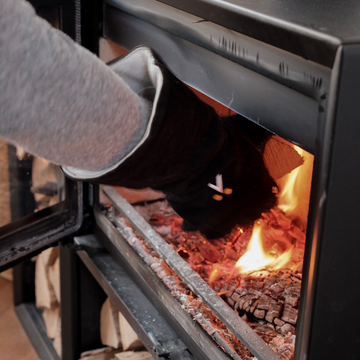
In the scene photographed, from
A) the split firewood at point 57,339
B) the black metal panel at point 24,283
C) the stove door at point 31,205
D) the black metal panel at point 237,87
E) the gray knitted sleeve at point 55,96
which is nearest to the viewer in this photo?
the gray knitted sleeve at point 55,96

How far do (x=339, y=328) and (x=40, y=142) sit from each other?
1.26ft

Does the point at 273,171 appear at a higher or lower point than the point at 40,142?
lower

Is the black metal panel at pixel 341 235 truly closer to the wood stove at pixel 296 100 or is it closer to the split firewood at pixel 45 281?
the wood stove at pixel 296 100

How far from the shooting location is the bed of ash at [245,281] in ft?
2.68

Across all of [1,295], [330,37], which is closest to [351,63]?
[330,37]

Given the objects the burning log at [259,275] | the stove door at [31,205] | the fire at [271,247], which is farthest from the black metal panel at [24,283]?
the fire at [271,247]

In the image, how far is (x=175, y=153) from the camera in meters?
0.63

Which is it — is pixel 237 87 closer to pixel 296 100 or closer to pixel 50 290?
pixel 296 100

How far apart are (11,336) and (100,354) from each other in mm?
528

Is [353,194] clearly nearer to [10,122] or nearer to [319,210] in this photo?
[319,210]

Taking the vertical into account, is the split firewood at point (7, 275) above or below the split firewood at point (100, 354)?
below

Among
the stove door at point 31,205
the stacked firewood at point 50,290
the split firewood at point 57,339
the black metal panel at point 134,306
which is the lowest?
the split firewood at point 57,339

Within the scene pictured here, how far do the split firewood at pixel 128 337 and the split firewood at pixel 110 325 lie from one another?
2 cm

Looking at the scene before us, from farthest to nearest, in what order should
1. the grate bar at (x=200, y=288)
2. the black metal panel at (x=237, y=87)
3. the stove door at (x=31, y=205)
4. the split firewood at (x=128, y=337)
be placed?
the split firewood at (x=128, y=337), the stove door at (x=31, y=205), the grate bar at (x=200, y=288), the black metal panel at (x=237, y=87)
